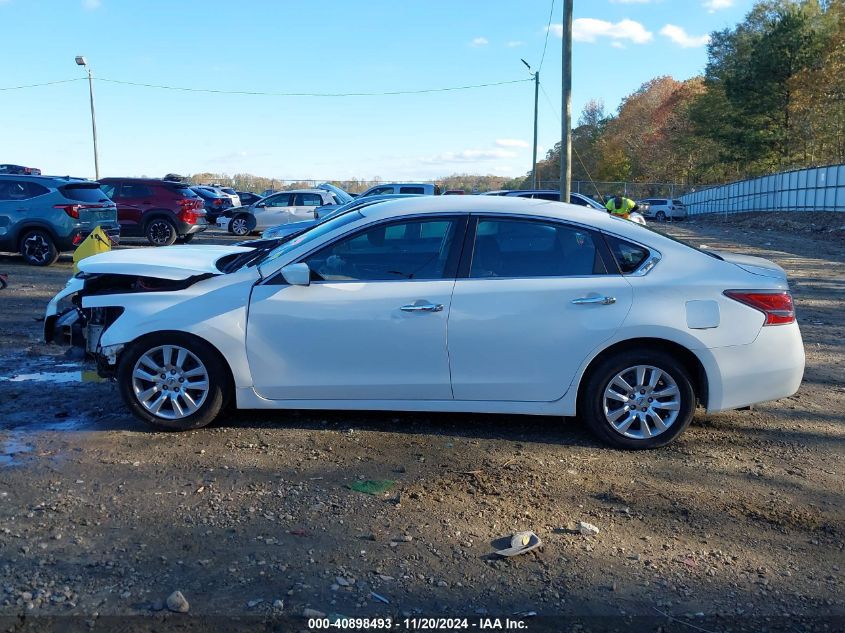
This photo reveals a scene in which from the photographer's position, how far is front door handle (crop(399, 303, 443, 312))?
4.97 meters

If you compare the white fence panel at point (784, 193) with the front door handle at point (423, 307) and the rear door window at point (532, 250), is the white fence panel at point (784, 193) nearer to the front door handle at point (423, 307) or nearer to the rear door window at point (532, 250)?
the rear door window at point (532, 250)

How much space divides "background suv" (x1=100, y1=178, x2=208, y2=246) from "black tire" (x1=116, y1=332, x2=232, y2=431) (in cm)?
1401

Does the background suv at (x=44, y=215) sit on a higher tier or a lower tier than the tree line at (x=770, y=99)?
lower

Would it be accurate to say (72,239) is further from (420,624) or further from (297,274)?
(420,624)

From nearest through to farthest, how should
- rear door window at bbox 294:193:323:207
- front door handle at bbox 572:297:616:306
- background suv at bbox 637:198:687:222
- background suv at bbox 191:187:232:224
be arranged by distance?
front door handle at bbox 572:297:616:306
rear door window at bbox 294:193:323:207
background suv at bbox 191:187:232:224
background suv at bbox 637:198:687:222

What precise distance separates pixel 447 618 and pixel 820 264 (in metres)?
17.0

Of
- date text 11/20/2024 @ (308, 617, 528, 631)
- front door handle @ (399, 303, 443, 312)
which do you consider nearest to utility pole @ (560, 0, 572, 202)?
front door handle @ (399, 303, 443, 312)

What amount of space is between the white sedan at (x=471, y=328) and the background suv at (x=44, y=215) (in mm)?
10166

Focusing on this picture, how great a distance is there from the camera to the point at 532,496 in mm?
4324

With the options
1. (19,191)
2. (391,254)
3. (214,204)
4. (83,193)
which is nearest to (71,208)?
(83,193)

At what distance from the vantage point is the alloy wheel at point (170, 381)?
16.9 feet

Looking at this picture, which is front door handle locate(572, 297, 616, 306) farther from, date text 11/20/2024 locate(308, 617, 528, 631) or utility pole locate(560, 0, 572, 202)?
utility pole locate(560, 0, 572, 202)

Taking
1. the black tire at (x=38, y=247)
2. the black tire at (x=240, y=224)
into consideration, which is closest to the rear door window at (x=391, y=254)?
the black tire at (x=38, y=247)

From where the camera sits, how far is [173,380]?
5.17 meters
